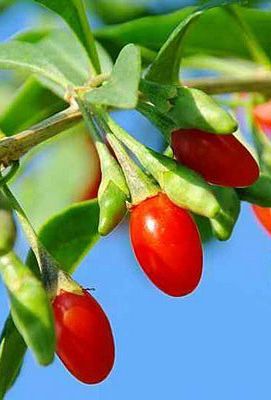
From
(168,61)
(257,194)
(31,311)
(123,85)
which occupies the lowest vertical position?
(257,194)

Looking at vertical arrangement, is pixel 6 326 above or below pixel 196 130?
below

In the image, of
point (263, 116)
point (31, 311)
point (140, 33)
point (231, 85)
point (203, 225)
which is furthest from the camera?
point (140, 33)

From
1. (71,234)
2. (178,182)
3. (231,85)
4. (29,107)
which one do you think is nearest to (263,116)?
(231,85)

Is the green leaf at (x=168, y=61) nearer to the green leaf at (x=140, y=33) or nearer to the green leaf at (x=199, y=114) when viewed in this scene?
the green leaf at (x=199, y=114)

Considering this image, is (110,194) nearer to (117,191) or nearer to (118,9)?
(117,191)

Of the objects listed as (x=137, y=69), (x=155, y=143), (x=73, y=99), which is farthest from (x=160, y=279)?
(x=155, y=143)

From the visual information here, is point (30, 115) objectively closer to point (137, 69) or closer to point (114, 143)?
point (114, 143)

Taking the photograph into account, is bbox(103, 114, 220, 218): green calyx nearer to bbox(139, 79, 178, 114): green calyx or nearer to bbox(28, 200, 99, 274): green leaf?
bbox(139, 79, 178, 114): green calyx
